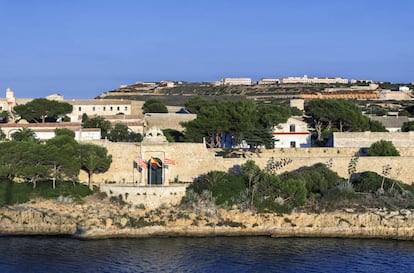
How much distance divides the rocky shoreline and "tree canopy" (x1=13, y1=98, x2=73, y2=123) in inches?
809

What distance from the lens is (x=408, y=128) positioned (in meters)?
49.0

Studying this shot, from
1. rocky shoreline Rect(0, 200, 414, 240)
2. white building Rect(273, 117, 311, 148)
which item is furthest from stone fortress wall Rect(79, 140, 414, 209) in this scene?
white building Rect(273, 117, 311, 148)

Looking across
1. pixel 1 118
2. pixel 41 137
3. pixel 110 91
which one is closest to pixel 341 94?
pixel 110 91

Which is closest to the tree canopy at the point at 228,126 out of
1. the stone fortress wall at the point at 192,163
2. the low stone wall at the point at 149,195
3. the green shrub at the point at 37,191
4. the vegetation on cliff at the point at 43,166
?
the stone fortress wall at the point at 192,163

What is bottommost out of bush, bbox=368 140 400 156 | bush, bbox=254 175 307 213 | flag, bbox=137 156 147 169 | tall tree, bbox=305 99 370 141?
bush, bbox=254 175 307 213

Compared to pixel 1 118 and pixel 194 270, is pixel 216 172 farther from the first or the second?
pixel 1 118

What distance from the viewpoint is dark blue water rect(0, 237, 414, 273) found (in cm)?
2584

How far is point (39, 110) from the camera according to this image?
52.3 metres

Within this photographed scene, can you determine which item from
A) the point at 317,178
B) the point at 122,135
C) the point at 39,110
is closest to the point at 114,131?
the point at 122,135

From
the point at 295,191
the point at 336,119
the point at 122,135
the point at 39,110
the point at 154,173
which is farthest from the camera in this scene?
the point at 39,110

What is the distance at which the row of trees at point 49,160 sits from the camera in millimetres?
34062

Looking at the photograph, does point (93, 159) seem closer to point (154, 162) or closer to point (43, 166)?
point (43, 166)

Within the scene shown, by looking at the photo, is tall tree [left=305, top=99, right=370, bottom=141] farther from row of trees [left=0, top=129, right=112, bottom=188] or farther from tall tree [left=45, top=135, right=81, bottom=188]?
tall tree [left=45, top=135, right=81, bottom=188]

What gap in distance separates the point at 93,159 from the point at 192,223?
6.42 metres
